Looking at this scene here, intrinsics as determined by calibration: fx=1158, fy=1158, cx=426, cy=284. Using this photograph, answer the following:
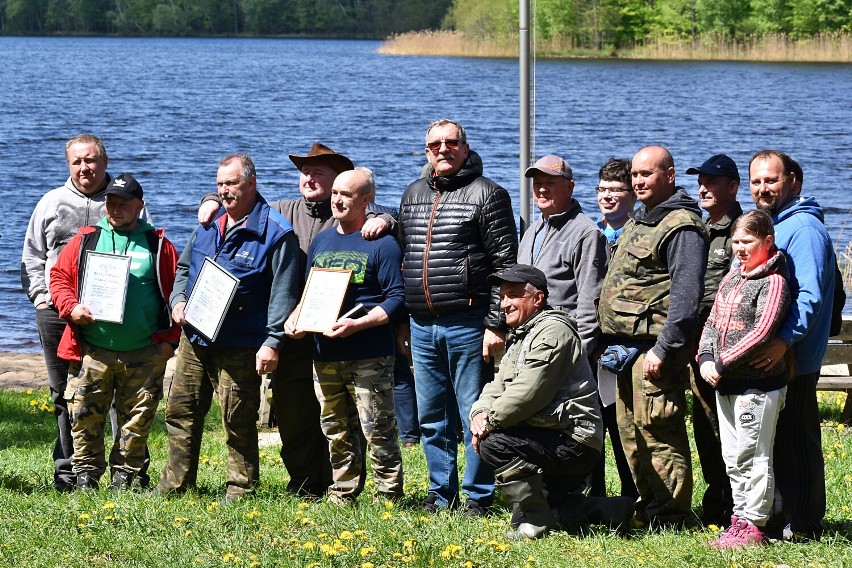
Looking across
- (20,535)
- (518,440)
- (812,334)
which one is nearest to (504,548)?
(518,440)

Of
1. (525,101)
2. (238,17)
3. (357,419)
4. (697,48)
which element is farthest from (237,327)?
(238,17)

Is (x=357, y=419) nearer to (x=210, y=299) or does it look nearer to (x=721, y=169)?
(x=210, y=299)

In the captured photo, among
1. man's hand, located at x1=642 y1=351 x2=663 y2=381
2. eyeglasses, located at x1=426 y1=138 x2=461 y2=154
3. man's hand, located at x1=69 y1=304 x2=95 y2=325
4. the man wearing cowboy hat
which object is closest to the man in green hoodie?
man's hand, located at x1=69 y1=304 x2=95 y2=325

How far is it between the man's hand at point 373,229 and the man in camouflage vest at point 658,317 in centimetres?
141

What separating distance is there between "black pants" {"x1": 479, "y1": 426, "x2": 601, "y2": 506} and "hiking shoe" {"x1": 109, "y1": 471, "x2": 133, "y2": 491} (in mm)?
2501

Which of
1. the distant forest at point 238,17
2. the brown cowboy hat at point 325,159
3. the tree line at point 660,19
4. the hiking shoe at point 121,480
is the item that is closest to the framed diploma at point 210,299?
the brown cowboy hat at point 325,159

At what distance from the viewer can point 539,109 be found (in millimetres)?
46688

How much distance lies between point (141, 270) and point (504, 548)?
295cm

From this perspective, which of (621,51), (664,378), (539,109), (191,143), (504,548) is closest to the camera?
(504,548)

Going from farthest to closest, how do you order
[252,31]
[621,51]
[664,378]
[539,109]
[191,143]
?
1. [252,31]
2. [621,51]
3. [539,109]
4. [191,143]
5. [664,378]

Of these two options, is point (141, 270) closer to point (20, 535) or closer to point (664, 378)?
point (20, 535)

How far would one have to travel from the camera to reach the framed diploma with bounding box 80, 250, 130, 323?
7.18m

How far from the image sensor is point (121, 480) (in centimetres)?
743

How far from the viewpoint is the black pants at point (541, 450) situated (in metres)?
6.30
